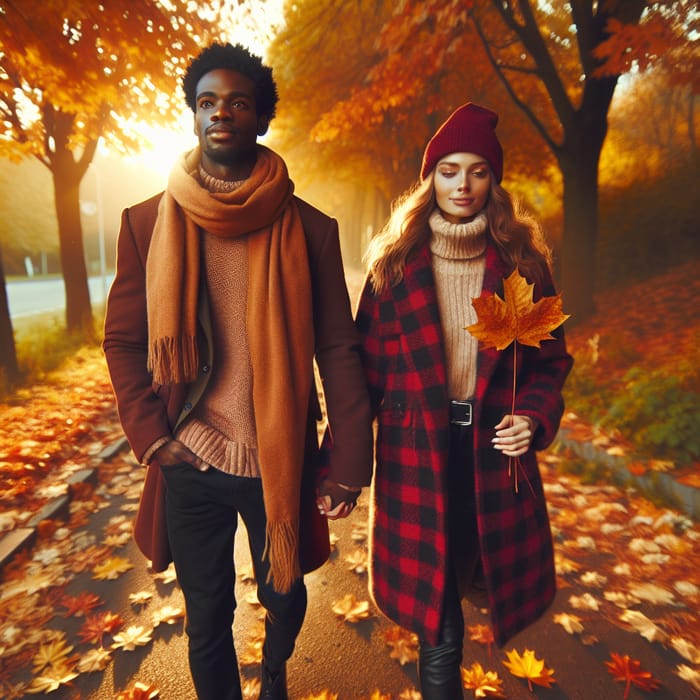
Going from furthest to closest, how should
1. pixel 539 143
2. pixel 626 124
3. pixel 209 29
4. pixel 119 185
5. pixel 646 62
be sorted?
pixel 119 185, pixel 539 143, pixel 626 124, pixel 209 29, pixel 646 62

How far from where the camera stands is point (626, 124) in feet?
26.9

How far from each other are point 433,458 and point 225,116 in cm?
132

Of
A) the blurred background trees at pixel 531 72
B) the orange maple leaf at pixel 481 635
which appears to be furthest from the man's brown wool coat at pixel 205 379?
the blurred background trees at pixel 531 72

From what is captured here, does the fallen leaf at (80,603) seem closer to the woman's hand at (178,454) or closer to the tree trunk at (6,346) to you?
the woman's hand at (178,454)

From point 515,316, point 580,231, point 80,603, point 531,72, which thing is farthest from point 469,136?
point 580,231

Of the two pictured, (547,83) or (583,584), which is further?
(547,83)

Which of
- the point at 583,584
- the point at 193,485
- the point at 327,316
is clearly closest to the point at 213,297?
the point at 327,316

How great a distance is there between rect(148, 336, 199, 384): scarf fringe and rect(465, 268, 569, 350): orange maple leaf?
0.91 m

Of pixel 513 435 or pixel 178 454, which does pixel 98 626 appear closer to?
pixel 178 454

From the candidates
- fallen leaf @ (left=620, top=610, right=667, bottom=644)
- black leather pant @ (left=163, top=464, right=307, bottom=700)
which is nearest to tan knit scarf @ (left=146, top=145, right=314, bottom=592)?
black leather pant @ (left=163, top=464, right=307, bottom=700)

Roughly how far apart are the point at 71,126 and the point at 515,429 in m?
7.75

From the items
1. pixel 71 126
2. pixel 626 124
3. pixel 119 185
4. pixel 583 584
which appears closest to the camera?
pixel 583 584

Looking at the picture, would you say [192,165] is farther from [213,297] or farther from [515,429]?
[515,429]

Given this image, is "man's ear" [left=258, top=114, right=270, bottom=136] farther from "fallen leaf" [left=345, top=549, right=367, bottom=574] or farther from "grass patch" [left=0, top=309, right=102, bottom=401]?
"grass patch" [left=0, top=309, right=102, bottom=401]
